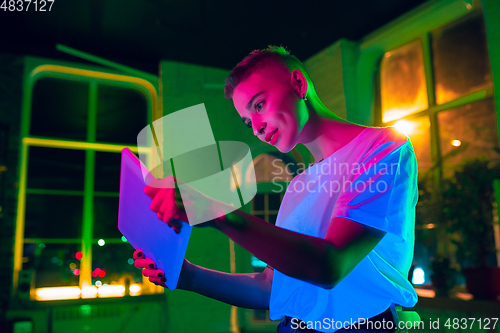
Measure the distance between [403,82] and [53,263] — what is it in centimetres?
485

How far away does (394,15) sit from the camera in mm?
4242

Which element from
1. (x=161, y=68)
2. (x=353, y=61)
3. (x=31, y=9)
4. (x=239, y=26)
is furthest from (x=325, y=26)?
(x=31, y=9)

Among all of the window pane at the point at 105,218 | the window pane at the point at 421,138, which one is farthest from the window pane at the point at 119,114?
the window pane at the point at 421,138

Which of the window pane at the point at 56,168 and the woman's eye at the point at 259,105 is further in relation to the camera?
the window pane at the point at 56,168

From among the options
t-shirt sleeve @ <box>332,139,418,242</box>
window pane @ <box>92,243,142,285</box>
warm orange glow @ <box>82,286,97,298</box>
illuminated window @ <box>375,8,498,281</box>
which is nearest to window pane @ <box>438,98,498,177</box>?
illuminated window @ <box>375,8,498,281</box>

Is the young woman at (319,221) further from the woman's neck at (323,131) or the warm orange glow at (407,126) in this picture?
the warm orange glow at (407,126)

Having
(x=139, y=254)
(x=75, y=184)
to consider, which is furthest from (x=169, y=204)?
(x=75, y=184)

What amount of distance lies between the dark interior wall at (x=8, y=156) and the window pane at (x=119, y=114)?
1026 millimetres

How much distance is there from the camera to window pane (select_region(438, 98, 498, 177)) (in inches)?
135

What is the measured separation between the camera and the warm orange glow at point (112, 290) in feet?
15.5

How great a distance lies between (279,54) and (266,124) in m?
0.17

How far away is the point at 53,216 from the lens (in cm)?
478

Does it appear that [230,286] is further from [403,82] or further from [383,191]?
[403,82]

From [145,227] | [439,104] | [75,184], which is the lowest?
Answer: [145,227]
